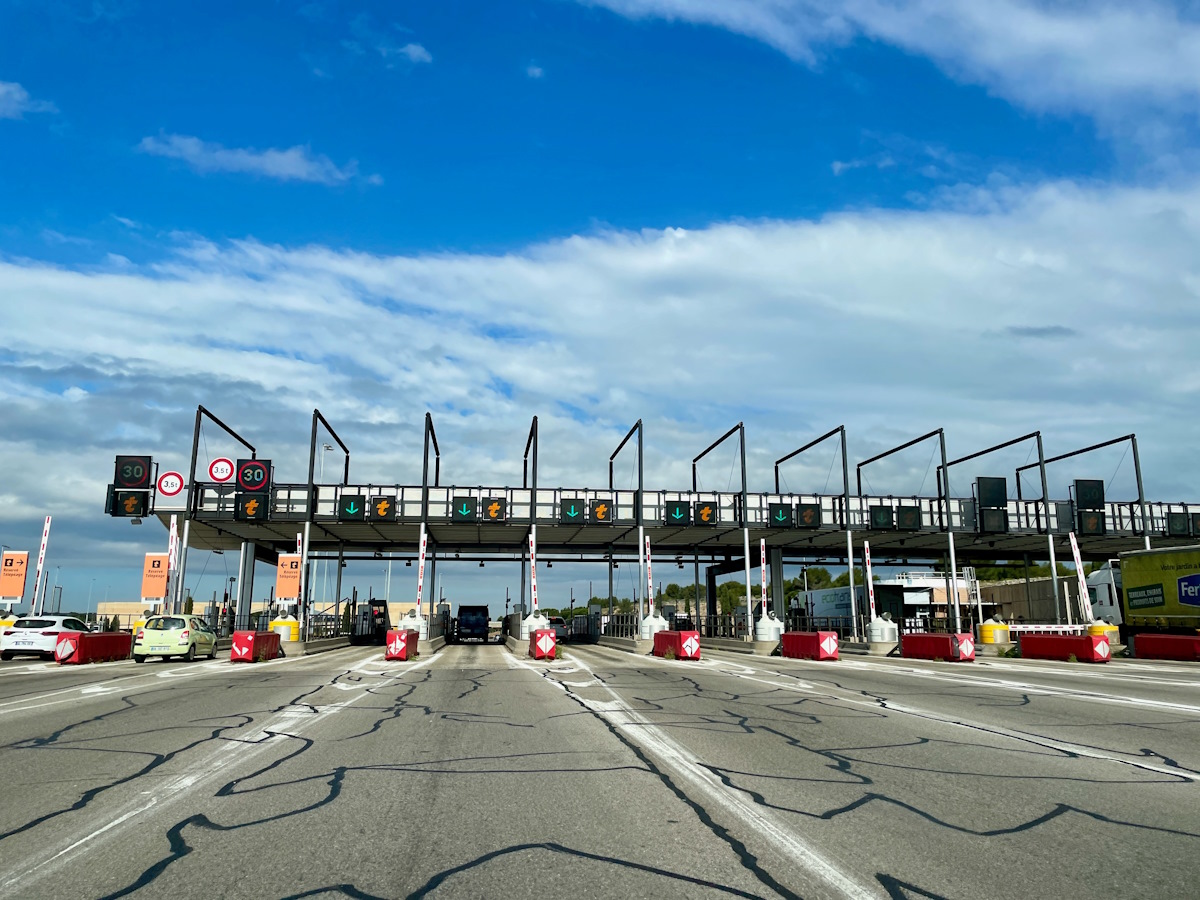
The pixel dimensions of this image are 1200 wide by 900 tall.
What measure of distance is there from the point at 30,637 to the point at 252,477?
14.1 m

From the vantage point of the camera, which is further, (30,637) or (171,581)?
(171,581)

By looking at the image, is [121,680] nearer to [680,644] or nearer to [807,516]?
[680,644]

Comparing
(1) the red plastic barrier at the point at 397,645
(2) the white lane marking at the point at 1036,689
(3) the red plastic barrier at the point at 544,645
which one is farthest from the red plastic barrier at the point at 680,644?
(1) the red plastic barrier at the point at 397,645

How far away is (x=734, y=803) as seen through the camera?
6.54 meters

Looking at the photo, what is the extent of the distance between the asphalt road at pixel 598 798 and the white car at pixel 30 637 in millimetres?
17283

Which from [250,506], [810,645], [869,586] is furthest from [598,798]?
[250,506]

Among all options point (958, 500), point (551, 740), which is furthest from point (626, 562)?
point (551, 740)

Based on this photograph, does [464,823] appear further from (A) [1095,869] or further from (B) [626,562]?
(B) [626,562]

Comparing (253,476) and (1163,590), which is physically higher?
(253,476)

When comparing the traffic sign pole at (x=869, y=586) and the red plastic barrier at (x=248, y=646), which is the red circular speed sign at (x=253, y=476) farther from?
the traffic sign pole at (x=869, y=586)

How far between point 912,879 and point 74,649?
26920 millimetres

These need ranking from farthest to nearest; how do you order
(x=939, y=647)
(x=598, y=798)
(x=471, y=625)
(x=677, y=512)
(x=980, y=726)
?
1. (x=471, y=625)
2. (x=677, y=512)
3. (x=939, y=647)
4. (x=980, y=726)
5. (x=598, y=798)

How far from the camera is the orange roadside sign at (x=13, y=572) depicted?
38844mm

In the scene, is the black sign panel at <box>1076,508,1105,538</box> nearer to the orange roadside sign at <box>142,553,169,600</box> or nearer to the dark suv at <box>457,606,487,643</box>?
the dark suv at <box>457,606,487,643</box>
